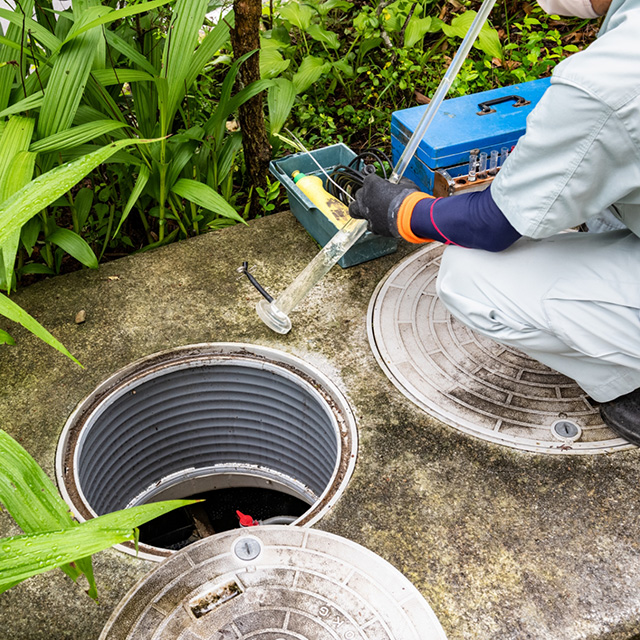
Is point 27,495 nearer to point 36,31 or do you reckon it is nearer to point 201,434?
point 201,434

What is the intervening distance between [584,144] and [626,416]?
74cm

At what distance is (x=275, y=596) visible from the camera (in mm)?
1368

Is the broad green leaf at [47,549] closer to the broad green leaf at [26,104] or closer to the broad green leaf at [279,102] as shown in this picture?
the broad green leaf at [26,104]

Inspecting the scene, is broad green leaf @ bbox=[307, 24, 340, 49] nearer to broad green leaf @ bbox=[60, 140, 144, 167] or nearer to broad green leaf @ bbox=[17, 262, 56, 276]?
broad green leaf @ bbox=[60, 140, 144, 167]

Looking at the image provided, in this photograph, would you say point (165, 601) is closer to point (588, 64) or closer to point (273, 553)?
point (273, 553)

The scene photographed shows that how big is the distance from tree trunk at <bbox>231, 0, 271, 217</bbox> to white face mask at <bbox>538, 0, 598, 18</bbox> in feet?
3.38

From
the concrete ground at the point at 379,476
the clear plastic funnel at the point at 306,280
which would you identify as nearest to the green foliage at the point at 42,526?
the concrete ground at the point at 379,476

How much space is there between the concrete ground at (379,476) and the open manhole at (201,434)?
52mm

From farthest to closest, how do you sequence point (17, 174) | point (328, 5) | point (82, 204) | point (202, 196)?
point (328, 5)
point (82, 204)
point (202, 196)
point (17, 174)

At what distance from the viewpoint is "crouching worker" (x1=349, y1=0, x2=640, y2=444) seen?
4.07 feet

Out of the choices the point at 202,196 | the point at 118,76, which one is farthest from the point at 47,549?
the point at 118,76

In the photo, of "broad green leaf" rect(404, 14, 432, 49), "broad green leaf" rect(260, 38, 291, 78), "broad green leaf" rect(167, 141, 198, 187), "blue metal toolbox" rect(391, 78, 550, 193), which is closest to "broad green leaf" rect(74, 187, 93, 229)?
"broad green leaf" rect(167, 141, 198, 187)

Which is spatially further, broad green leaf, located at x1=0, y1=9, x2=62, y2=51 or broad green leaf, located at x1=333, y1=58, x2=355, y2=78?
broad green leaf, located at x1=333, y1=58, x2=355, y2=78

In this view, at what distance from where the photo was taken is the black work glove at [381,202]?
177 centimetres
